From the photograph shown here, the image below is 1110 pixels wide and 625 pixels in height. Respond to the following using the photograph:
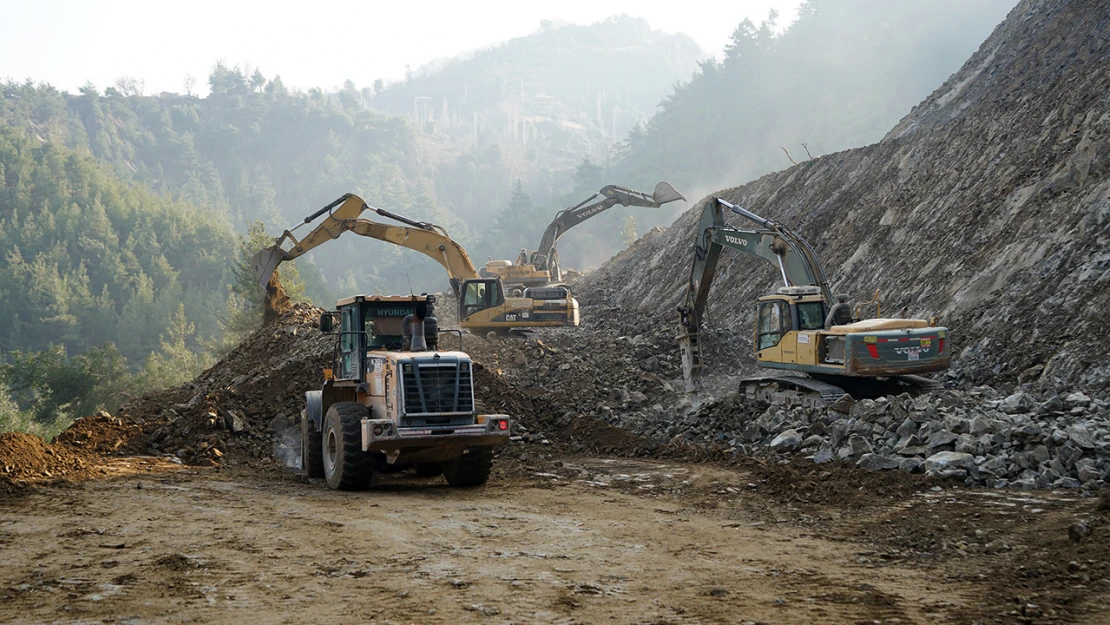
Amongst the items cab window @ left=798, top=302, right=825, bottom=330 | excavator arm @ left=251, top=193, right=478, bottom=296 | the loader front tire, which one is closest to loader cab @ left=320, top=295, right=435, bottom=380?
the loader front tire

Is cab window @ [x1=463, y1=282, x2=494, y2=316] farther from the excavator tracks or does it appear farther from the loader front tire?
the loader front tire

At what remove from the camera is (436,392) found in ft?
32.8

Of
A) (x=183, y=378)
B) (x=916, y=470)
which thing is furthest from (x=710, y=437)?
(x=183, y=378)

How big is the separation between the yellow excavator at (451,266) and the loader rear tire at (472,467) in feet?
28.3

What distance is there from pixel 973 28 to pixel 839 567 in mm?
115537

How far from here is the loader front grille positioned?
986cm

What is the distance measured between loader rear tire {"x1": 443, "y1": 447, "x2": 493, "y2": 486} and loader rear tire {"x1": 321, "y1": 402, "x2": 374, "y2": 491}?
3.41 ft

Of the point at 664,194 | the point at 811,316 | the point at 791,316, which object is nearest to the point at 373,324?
the point at 791,316

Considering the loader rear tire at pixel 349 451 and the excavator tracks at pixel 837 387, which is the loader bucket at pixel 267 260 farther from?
the excavator tracks at pixel 837 387

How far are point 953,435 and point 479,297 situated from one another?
16350mm

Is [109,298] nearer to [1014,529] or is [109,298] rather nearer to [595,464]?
[595,464]

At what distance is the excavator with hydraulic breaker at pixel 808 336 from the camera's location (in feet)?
42.5

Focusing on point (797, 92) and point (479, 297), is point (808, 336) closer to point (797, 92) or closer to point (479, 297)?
point (479, 297)

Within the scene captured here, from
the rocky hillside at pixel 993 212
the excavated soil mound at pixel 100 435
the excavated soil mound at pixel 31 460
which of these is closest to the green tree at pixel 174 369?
the rocky hillside at pixel 993 212
